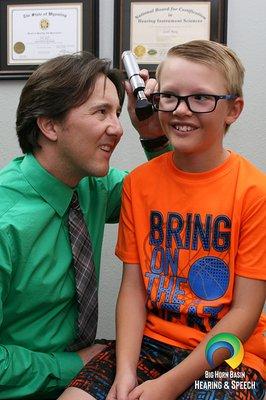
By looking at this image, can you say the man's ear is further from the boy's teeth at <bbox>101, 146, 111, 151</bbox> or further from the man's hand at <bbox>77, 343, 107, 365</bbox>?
the man's hand at <bbox>77, 343, 107, 365</bbox>

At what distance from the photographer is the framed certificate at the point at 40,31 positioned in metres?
1.57

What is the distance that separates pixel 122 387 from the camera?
936 mm

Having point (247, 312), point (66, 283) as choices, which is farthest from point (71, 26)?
point (247, 312)

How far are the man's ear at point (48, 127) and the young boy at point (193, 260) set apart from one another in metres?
0.22

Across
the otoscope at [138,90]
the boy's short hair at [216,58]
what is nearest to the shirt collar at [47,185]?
the otoscope at [138,90]

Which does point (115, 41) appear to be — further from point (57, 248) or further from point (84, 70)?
point (57, 248)

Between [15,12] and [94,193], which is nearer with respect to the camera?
[94,193]

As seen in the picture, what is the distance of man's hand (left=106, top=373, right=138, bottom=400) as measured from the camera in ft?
3.05

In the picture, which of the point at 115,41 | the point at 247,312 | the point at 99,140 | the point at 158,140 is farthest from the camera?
the point at 115,41

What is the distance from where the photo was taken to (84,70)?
3.62 ft

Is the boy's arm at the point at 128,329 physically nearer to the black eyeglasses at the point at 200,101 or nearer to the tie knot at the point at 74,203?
the tie knot at the point at 74,203

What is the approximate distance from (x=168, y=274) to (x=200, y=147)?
0.25m

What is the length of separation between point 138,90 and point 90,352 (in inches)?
22.4

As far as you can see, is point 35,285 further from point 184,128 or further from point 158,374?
point 184,128
